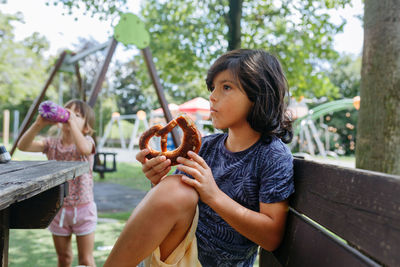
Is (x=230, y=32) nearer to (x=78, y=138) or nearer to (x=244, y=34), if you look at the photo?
(x=244, y=34)

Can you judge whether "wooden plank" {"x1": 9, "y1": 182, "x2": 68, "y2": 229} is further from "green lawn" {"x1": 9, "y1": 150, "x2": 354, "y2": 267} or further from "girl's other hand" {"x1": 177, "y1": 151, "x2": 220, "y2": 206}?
"green lawn" {"x1": 9, "y1": 150, "x2": 354, "y2": 267}

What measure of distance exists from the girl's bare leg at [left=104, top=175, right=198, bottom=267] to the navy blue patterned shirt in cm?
33

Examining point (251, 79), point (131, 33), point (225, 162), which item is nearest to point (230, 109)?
point (251, 79)

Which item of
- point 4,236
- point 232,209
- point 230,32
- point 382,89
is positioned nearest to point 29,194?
point 4,236

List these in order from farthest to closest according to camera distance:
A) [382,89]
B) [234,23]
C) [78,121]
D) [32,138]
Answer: [234,23], [78,121], [32,138], [382,89]

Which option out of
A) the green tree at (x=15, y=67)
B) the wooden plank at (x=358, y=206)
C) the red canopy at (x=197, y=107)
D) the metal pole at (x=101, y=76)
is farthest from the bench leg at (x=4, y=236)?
the green tree at (x=15, y=67)

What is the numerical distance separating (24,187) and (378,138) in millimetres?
2423

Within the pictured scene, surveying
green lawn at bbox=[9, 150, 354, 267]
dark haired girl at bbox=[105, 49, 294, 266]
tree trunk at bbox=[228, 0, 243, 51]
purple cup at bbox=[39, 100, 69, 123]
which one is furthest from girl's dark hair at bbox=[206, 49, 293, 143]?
tree trunk at bbox=[228, 0, 243, 51]

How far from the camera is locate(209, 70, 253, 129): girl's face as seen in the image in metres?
1.60

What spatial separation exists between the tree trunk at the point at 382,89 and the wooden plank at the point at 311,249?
1499mm

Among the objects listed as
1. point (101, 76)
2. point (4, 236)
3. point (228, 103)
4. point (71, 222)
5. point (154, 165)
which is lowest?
point (71, 222)

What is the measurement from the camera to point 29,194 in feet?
4.58

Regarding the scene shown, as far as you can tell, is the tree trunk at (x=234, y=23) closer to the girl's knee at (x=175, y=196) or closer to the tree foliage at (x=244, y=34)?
the tree foliage at (x=244, y=34)

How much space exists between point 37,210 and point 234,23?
634cm
